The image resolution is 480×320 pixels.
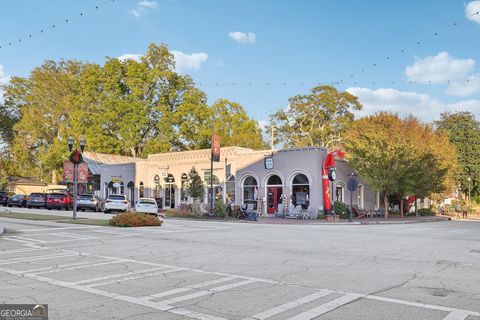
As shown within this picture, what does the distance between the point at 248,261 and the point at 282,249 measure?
2735mm

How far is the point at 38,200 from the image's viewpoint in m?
42.9

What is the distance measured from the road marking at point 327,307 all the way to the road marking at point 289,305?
11.7 inches

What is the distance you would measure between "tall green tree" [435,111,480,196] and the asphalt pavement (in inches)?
2566

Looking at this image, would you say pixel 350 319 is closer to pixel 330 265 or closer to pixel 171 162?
pixel 330 265

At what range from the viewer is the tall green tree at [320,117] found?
208 ft

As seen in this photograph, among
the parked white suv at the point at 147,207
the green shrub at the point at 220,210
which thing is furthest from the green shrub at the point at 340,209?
the parked white suv at the point at 147,207

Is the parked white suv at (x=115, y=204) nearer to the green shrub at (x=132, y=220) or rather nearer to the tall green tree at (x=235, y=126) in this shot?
the green shrub at (x=132, y=220)

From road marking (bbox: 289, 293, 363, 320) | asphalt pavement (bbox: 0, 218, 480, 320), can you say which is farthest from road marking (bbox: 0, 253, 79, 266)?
road marking (bbox: 289, 293, 363, 320)

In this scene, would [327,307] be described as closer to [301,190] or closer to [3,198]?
[301,190]

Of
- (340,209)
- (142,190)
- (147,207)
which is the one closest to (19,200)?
(142,190)

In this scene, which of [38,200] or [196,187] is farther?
[38,200]

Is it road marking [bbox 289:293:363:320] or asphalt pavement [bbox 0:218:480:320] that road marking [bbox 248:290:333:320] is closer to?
asphalt pavement [bbox 0:218:480:320]

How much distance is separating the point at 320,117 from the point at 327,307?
59233 mm

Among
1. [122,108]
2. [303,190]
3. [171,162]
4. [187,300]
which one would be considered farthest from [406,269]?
[122,108]
